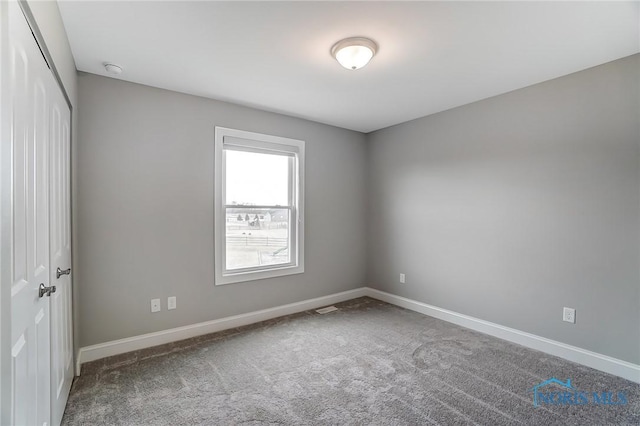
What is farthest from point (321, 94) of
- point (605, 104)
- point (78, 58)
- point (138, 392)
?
point (138, 392)

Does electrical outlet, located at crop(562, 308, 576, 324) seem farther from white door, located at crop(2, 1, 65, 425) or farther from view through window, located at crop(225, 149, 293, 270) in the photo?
white door, located at crop(2, 1, 65, 425)

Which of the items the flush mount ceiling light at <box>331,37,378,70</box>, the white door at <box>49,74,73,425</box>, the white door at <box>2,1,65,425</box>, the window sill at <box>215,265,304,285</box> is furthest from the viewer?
the window sill at <box>215,265,304,285</box>

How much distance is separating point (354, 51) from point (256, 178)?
196 centimetres

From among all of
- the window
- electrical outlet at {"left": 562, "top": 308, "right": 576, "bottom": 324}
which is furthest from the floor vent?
electrical outlet at {"left": 562, "top": 308, "right": 576, "bottom": 324}

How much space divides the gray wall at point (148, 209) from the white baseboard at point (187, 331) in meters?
0.06

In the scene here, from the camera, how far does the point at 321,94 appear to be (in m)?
3.15

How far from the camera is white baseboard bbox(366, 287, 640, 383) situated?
2388mm

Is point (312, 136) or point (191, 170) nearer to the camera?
point (191, 170)

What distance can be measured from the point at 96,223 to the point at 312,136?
8.55 ft

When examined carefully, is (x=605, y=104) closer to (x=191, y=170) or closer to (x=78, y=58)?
(x=191, y=170)

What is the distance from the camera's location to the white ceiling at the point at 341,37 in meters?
1.84

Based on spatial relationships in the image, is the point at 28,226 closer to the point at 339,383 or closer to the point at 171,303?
the point at 171,303

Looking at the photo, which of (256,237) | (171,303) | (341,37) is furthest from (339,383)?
(341,37)

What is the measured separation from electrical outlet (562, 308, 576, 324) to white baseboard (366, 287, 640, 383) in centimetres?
23
